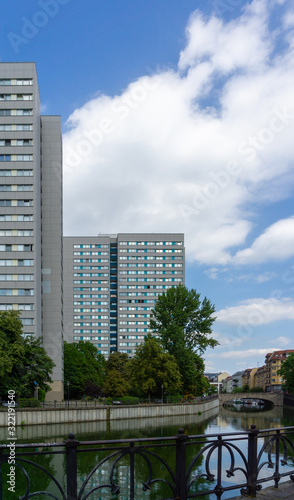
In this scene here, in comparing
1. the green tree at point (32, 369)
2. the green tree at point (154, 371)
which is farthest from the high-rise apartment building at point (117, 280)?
the green tree at point (32, 369)

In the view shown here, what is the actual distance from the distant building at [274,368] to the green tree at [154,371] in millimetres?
95867

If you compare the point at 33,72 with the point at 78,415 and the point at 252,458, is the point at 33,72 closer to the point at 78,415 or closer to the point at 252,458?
the point at 78,415

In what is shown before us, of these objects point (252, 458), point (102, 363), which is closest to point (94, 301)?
point (102, 363)

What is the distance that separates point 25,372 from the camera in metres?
43.4

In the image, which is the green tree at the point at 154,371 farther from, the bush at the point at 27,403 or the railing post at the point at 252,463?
the railing post at the point at 252,463

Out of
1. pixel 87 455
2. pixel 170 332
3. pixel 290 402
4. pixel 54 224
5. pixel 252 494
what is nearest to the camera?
pixel 252 494

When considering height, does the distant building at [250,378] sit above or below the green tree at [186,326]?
below

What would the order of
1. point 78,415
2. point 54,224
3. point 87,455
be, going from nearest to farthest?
point 87,455
point 78,415
point 54,224

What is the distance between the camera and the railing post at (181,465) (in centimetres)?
549

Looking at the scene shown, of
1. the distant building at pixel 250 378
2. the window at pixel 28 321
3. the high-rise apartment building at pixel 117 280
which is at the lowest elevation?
the distant building at pixel 250 378

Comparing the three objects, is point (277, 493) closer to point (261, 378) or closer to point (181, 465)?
point (181, 465)

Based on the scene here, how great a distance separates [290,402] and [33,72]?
8741cm

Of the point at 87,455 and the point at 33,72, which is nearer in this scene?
the point at 87,455

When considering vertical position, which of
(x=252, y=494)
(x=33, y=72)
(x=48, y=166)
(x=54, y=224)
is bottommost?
(x=252, y=494)
